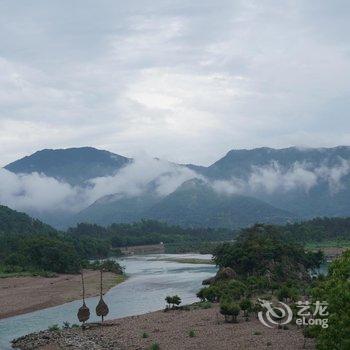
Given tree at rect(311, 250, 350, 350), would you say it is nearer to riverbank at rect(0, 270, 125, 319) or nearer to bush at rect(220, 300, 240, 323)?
bush at rect(220, 300, 240, 323)

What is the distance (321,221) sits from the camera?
187875mm

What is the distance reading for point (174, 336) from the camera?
1550 inches

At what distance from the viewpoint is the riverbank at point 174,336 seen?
35219 millimetres

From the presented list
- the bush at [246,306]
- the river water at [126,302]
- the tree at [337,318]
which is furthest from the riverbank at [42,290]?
the tree at [337,318]

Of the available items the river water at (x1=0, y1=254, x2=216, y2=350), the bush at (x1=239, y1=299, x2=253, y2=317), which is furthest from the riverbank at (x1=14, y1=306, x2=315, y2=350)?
the river water at (x1=0, y1=254, x2=216, y2=350)

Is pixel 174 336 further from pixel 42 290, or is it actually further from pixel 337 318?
pixel 42 290

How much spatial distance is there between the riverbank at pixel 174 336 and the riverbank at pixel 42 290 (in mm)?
17072

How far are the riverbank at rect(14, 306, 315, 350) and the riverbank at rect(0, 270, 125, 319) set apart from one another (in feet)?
56.0

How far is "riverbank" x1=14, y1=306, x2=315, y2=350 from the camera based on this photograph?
116ft

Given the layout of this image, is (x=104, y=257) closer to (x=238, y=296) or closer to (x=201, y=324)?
(x=238, y=296)

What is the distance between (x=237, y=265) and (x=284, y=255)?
7175mm

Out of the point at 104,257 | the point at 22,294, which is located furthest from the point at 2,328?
the point at 104,257

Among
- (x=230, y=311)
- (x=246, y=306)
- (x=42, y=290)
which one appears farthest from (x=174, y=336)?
(x=42, y=290)

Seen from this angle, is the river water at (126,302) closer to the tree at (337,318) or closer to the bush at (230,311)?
the bush at (230,311)
